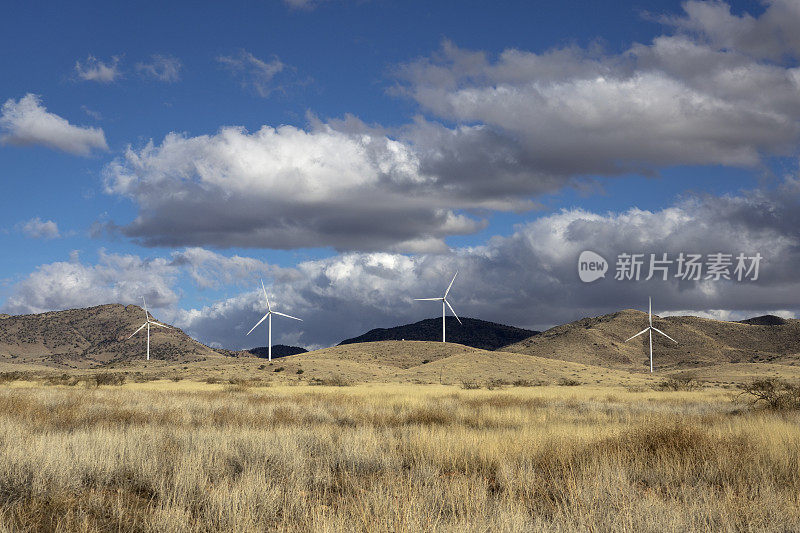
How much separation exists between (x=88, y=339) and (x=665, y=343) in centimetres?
16069

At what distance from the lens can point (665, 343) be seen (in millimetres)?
166500

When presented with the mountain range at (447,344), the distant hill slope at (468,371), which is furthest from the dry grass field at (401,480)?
the mountain range at (447,344)

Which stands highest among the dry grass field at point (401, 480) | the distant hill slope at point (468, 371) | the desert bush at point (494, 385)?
the dry grass field at point (401, 480)

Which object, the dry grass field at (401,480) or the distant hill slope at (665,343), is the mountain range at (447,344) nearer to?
the distant hill slope at (665,343)

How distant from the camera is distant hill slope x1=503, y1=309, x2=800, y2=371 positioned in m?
151

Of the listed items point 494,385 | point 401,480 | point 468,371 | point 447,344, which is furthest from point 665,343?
point 401,480

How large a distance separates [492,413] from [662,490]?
14116mm

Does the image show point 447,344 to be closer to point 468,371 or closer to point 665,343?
point 468,371

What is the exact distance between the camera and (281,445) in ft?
46.0

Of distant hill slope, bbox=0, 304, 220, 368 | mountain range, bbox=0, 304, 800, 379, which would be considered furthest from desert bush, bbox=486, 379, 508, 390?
distant hill slope, bbox=0, 304, 220, 368

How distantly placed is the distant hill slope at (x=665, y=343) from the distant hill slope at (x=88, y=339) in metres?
97.6

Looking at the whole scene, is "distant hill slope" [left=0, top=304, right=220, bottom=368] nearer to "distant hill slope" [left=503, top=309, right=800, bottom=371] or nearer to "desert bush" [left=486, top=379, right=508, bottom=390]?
"distant hill slope" [left=503, top=309, right=800, bottom=371]

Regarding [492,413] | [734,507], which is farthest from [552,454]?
[492,413]

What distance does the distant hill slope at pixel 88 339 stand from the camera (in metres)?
150
